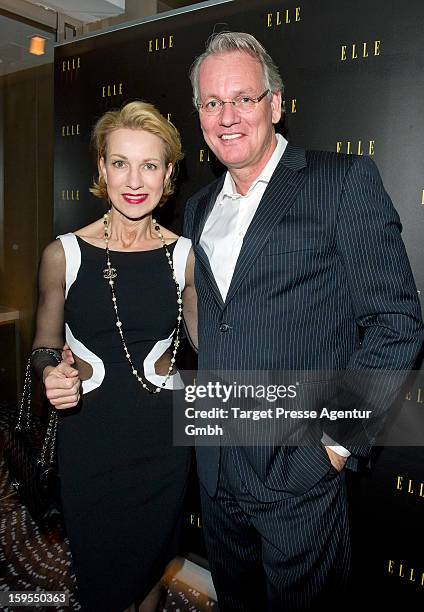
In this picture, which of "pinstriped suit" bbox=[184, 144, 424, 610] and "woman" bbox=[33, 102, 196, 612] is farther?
"woman" bbox=[33, 102, 196, 612]

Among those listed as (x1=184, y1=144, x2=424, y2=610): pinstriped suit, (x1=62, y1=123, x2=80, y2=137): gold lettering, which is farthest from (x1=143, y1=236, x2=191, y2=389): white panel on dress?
(x1=62, y1=123, x2=80, y2=137): gold lettering

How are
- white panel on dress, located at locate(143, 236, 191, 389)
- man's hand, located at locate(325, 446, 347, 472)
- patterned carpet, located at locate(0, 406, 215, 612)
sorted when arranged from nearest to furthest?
1. man's hand, located at locate(325, 446, 347, 472)
2. white panel on dress, located at locate(143, 236, 191, 389)
3. patterned carpet, located at locate(0, 406, 215, 612)

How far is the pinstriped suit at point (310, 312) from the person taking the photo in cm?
127

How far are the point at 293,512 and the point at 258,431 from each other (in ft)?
0.76

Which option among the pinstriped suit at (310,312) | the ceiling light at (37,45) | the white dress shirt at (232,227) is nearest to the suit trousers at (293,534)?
the pinstriped suit at (310,312)

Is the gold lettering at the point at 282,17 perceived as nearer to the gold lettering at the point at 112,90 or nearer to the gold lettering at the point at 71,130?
the gold lettering at the point at 112,90

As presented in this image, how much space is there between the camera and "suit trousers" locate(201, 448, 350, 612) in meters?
1.40

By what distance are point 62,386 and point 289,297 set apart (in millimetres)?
660

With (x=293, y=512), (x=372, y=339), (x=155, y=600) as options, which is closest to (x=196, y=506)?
(x=155, y=600)

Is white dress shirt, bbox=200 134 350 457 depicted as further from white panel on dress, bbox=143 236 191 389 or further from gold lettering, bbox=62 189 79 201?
gold lettering, bbox=62 189 79 201

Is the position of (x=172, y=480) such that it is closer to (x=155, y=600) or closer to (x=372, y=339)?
(x=155, y=600)

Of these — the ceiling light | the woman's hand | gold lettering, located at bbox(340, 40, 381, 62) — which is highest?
the ceiling light

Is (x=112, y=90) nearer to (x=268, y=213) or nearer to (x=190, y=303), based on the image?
(x=190, y=303)

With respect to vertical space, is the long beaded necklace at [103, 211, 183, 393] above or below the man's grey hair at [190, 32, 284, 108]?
below
